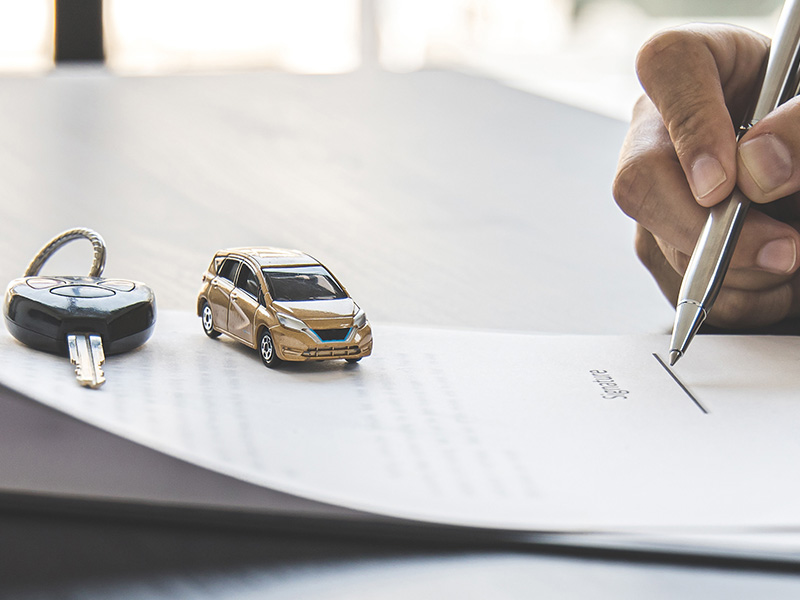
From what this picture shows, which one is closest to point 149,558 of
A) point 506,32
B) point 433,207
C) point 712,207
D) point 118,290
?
point 118,290

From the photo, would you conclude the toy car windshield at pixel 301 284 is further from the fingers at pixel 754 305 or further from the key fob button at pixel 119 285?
the fingers at pixel 754 305

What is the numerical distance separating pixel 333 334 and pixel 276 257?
57mm

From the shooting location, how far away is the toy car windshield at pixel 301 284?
325 millimetres

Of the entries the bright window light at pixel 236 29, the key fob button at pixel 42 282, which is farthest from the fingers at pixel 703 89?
the bright window light at pixel 236 29

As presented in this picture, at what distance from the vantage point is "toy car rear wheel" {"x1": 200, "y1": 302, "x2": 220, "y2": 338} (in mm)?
358

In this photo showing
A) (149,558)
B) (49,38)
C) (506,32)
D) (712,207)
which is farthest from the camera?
(506,32)

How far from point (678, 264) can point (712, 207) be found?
77mm

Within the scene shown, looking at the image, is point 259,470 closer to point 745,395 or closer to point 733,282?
point 745,395

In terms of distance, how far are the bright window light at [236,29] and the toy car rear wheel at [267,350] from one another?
1735mm

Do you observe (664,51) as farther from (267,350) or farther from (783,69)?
(267,350)

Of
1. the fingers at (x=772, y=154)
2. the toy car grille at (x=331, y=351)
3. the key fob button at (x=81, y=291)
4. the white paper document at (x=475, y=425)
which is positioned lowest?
the white paper document at (x=475, y=425)

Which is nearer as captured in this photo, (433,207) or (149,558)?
(149,558)

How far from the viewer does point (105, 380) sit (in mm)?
285

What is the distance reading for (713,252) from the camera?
1.35 ft
